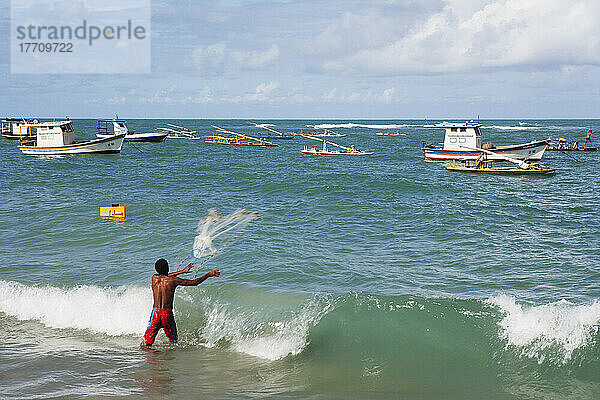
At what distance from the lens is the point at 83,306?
1215 cm

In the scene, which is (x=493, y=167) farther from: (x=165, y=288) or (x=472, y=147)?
(x=165, y=288)

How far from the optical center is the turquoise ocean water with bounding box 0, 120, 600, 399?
351 inches

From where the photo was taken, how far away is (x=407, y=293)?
12.7m

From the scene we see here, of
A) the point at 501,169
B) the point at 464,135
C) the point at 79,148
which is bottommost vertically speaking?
the point at 501,169

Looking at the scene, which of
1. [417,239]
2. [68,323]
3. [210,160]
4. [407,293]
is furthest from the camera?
[210,160]

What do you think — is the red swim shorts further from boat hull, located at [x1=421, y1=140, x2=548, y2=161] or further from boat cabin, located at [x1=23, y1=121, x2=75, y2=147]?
boat cabin, located at [x1=23, y1=121, x2=75, y2=147]

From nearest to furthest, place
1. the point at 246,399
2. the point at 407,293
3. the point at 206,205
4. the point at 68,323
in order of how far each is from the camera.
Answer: the point at 246,399
the point at 68,323
the point at 407,293
the point at 206,205

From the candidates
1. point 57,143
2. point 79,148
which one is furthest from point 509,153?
point 57,143

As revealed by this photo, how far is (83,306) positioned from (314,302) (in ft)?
15.9

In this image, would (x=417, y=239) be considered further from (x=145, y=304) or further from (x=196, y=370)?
(x=196, y=370)

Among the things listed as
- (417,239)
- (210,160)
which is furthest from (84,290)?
(210,160)

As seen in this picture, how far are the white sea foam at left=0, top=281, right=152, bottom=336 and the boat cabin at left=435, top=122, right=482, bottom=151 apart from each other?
36926mm

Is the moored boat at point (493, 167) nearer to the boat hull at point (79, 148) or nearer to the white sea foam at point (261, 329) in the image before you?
the white sea foam at point (261, 329)

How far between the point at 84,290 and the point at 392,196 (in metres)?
18.5
